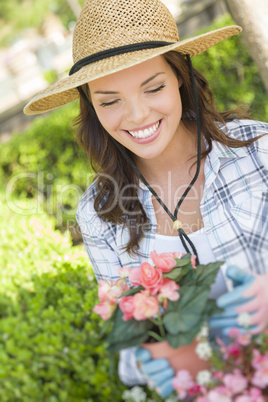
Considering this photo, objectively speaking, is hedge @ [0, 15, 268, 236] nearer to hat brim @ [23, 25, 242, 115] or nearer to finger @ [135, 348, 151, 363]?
hat brim @ [23, 25, 242, 115]

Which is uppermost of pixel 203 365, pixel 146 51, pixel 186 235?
pixel 146 51

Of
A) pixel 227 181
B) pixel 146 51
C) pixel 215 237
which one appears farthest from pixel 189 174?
pixel 146 51

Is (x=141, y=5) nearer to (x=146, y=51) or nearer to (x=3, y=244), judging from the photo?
(x=146, y=51)

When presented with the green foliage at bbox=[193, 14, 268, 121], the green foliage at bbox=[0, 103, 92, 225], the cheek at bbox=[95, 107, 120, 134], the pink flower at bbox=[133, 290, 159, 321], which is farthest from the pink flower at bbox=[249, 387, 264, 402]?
the green foliage at bbox=[0, 103, 92, 225]

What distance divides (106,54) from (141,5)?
0.88 ft

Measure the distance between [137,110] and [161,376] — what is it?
1063 mm

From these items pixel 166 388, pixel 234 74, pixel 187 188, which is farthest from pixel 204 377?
pixel 234 74

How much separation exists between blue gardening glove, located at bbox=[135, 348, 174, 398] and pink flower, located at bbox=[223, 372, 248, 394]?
17 centimetres

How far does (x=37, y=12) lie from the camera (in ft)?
102

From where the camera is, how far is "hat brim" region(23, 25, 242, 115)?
4.88ft

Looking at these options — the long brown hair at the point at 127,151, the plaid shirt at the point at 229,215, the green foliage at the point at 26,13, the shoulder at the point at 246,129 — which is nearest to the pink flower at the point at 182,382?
the plaid shirt at the point at 229,215

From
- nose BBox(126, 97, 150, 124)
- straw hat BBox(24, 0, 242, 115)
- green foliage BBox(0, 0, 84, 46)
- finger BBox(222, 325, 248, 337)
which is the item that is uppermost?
green foliage BBox(0, 0, 84, 46)

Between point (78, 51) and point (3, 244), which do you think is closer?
point (78, 51)

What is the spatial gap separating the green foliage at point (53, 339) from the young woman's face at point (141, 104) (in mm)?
851
